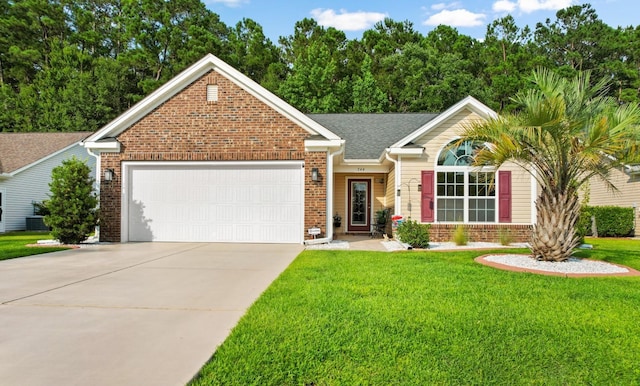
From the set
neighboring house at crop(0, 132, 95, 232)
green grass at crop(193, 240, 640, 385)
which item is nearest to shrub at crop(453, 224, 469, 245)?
green grass at crop(193, 240, 640, 385)

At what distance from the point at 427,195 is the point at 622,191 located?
9.66 metres

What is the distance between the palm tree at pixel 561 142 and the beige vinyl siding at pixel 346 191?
7.40m

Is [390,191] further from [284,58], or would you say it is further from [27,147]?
[284,58]

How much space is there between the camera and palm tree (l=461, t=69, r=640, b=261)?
22.7 ft

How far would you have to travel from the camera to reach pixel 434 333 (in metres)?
3.65

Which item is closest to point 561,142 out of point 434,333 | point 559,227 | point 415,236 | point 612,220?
point 559,227

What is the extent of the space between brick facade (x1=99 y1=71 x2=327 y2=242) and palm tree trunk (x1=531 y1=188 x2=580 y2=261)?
219 inches

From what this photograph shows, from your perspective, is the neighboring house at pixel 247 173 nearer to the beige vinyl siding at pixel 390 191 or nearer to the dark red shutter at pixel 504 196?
the dark red shutter at pixel 504 196

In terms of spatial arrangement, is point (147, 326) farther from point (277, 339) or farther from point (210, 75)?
point (210, 75)

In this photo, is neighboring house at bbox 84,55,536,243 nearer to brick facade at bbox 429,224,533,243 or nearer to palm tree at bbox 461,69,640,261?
brick facade at bbox 429,224,533,243

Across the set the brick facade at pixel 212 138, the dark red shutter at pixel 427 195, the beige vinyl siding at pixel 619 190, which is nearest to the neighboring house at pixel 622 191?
the beige vinyl siding at pixel 619 190

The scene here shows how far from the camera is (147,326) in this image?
396 cm

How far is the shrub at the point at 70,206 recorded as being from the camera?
35.5 ft

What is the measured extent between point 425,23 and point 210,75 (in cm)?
3186
